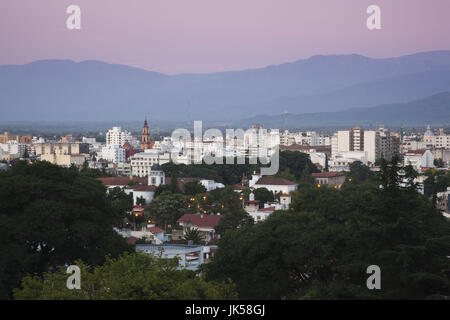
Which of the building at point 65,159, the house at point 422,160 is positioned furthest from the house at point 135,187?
the building at point 65,159

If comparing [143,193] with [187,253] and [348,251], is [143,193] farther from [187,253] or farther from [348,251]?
[348,251]

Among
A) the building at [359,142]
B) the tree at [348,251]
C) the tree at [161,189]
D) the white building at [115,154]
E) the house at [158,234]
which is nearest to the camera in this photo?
the tree at [348,251]

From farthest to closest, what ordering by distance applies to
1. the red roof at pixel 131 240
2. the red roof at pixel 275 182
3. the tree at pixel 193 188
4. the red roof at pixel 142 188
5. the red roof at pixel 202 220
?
the red roof at pixel 275 182 < the red roof at pixel 142 188 < the tree at pixel 193 188 < the red roof at pixel 202 220 < the red roof at pixel 131 240

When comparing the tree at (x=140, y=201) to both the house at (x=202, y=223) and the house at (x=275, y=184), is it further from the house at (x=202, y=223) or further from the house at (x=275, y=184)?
the house at (x=202, y=223)

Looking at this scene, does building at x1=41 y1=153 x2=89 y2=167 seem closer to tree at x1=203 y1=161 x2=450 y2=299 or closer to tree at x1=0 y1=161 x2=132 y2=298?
tree at x1=0 y1=161 x2=132 y2=298

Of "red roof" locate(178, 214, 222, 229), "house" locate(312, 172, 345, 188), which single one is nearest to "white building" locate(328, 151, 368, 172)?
"house" locate(312, 172, 345, 188)

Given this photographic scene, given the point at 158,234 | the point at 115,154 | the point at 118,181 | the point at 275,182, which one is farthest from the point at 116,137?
the point at 158,234
